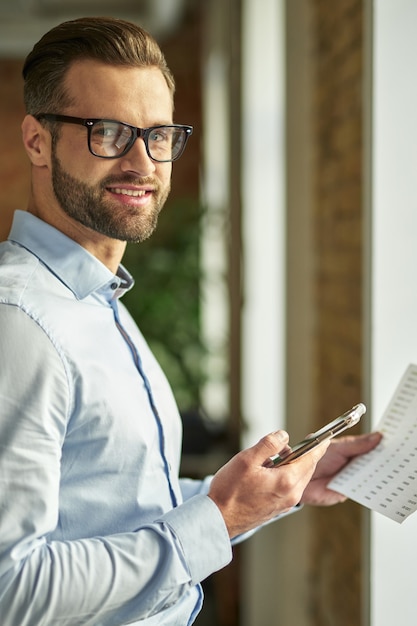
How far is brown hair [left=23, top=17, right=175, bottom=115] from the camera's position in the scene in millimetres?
1302

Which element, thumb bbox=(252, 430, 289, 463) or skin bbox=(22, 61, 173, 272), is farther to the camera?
skin bbox=(22, 61, 173, 272)

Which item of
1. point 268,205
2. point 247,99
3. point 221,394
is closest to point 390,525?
point 268,205

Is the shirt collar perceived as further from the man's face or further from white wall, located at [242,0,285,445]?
white wall, located at [242,0,285,445]

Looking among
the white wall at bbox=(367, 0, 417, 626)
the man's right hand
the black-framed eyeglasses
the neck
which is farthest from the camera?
the white wall at bbox=(367, 0, 417, 626)

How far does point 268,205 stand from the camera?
A: 3.91 metres

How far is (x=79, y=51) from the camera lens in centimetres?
131

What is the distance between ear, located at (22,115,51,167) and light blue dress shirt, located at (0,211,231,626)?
0.10 metres

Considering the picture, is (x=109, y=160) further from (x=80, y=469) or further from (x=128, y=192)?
(x=80, y=469)

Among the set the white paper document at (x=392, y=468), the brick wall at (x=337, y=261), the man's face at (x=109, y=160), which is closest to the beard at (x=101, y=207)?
the man's face at (x=109, y=160)

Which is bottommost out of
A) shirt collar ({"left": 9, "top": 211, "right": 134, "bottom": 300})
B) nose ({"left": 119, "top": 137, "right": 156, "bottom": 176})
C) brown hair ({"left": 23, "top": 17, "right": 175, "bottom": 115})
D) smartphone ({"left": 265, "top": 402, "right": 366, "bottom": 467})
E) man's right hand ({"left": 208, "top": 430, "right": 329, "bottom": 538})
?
man's right hand ({"left": 208, "top": 430, "right": 329, "bottom": 538})

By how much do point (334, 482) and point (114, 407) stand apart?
483mm

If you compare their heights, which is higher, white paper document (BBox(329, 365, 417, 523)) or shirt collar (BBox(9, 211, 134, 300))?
shirt collar (BBox(9, 211, 134, 300))

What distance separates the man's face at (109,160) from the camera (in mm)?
1292

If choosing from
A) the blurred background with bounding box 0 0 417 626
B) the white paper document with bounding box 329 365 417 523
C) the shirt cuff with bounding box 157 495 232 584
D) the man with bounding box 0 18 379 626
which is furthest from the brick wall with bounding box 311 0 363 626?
the shirt cuff with bounding box 157 495 232 584
